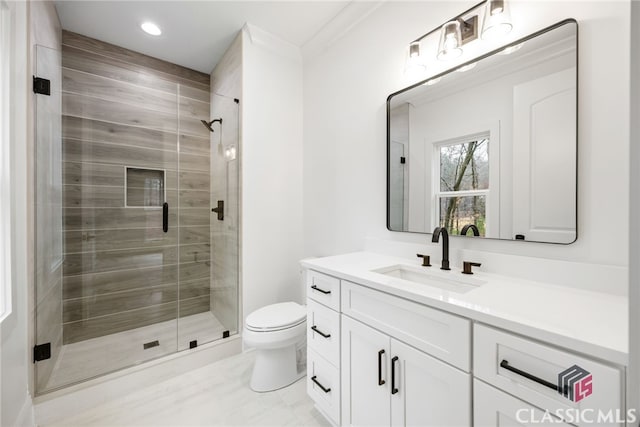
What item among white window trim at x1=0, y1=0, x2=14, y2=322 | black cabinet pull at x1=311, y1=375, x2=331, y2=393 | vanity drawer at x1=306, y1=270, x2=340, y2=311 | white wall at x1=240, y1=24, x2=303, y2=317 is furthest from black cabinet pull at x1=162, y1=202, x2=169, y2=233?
black cabinet pull at x1=311, y1=375, x2=331, y2=393

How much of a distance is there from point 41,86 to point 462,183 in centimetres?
248

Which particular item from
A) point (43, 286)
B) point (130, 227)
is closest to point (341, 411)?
point (43, 286)

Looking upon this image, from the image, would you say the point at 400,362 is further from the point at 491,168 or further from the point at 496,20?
the point at 496,20

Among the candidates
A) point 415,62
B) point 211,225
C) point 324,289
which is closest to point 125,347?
point 211,225

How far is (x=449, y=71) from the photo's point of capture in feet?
4.69

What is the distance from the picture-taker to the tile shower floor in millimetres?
1707

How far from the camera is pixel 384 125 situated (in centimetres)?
179

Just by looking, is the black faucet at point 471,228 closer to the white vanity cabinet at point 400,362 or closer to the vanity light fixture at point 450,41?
the white vanity cabinet at point 400,362

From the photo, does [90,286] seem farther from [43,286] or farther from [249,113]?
[249,113]

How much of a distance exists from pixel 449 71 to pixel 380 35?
64cm

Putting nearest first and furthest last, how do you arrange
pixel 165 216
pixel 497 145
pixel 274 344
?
1. pixel 497 145
2. pixel 274 344
3. pixel 165 216

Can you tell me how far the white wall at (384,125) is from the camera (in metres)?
0.98

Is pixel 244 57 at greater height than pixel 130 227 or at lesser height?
greater

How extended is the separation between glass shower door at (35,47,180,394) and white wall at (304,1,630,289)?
1.29 m
